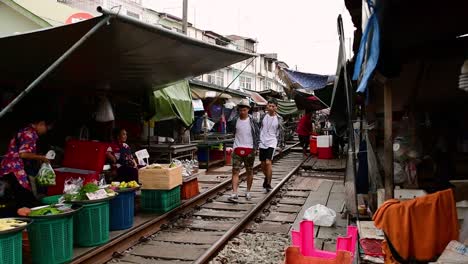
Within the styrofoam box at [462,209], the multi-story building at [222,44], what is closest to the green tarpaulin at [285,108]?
the multi-story building at [222,44]

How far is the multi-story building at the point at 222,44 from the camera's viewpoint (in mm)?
18747

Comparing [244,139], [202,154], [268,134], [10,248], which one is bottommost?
[10,248]

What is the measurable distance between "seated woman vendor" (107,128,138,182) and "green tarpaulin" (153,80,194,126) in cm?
200

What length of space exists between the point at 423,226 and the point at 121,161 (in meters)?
5.82

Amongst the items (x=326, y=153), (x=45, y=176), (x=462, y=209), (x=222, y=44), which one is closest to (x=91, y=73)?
(x=45, y=176)

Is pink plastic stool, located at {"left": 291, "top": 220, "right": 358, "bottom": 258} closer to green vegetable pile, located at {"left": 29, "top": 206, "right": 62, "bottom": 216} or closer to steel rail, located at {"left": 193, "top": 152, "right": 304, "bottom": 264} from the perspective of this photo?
steel rail, located at {"left": 193, "top": 152, "right": 304, "bottom": 264}

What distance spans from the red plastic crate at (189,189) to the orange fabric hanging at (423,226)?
538 cm

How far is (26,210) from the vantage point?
461cm

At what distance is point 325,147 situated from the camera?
53.9 feet

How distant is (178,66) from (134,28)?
99.7 inches

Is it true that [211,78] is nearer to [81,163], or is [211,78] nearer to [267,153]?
[267,153]

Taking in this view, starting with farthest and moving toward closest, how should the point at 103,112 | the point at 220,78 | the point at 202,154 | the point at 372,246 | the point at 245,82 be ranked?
the point at 245,82 < the point at 220,78 < the point at 202,154 < the point at 103,112 < the point at 372,246

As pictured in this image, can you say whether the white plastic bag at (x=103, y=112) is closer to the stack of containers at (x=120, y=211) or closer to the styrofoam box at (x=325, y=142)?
the stack of containers at (x=120, y=211)

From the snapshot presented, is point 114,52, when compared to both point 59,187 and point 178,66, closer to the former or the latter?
point 178,66
